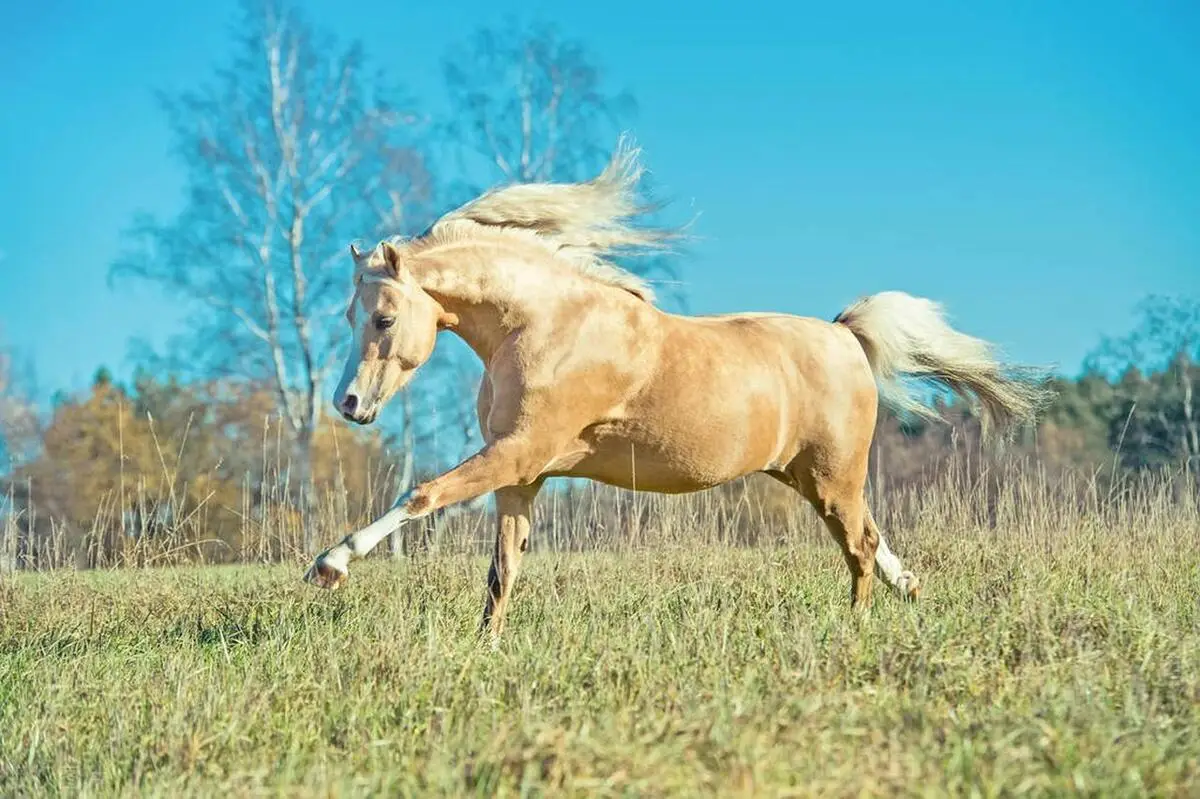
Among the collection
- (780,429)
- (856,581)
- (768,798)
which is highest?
(780,429)

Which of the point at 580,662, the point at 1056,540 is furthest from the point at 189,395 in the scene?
the point at 580,662

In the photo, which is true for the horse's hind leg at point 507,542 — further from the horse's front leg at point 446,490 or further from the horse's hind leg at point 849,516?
the horse's hind leg at point 849,516

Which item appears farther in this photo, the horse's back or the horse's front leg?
the horse's back

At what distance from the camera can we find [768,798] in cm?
266

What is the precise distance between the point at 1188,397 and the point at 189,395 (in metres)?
23.3

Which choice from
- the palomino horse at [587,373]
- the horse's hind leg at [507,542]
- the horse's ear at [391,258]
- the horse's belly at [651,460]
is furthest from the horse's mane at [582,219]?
the horse's hind leg at [507,542]

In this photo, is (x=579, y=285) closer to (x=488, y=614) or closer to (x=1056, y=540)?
(x=488, y=614)

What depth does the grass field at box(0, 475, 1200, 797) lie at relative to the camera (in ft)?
9.58

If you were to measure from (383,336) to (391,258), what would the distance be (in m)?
0.33

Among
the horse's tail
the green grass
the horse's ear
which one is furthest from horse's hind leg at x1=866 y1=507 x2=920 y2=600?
the horse's ear

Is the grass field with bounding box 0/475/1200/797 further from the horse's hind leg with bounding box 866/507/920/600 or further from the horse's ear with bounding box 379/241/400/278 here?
the horse's ear with bounding box 379/241/400/278

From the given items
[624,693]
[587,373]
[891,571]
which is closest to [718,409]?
[587,373]

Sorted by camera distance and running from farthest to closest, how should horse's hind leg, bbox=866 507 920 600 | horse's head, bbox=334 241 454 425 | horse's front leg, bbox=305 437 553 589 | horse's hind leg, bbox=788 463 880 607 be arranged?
horse's hind leg, bbox=866 507 920 600, horse's hind leg, bbox=788 463 880 607, horse's head, bbox=334 241 454 425, horse's front leg, bbox=305 437 553 589

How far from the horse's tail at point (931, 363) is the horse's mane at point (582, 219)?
157cm
